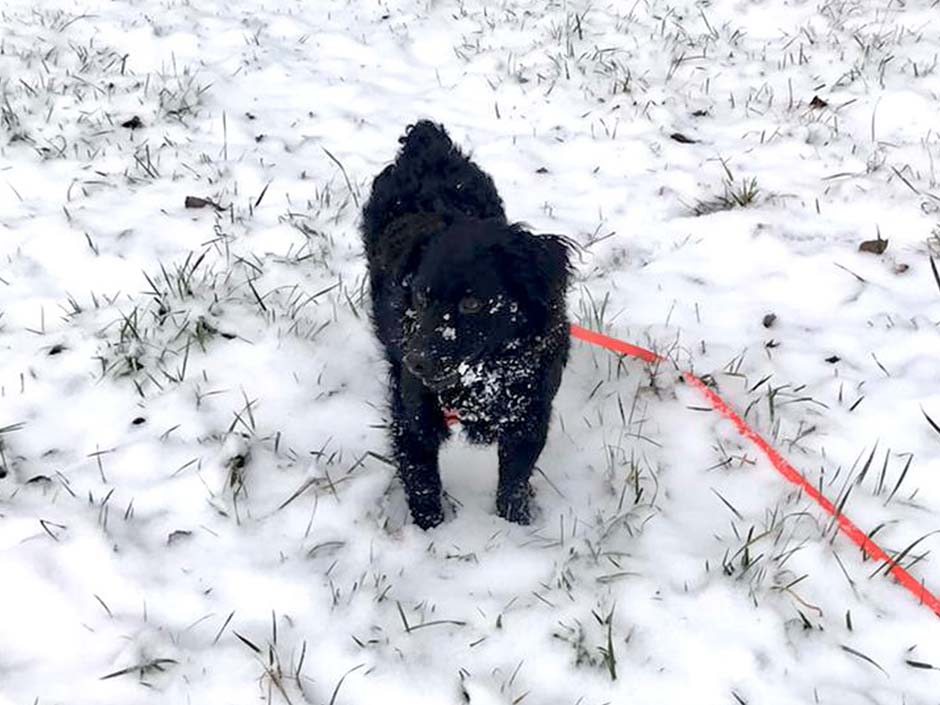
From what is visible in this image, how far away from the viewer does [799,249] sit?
416 centimetres

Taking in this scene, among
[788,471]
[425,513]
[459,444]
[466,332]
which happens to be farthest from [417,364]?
[788,471]

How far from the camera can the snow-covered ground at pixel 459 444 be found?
2551mm

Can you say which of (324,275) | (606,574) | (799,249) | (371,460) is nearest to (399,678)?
(606,574)

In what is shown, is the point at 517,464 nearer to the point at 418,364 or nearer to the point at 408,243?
the point at 418,364

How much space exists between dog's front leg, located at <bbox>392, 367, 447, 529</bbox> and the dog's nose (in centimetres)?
20

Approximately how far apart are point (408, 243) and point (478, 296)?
40 cm

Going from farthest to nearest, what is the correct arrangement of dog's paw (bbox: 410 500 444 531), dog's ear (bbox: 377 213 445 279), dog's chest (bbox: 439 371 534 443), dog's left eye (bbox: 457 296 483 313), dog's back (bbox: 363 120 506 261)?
dog's back (bbox: 363 120 506 261)
dog's paw (bbox: 410 500 444 531)
dog's ear (bbox: 377 213 445 279)
dog's chest (bbox: 439 371 534 443)
dog's left eye (bbox: 457 296 483 313)

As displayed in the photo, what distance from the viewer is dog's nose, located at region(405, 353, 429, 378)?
2482 millimetres

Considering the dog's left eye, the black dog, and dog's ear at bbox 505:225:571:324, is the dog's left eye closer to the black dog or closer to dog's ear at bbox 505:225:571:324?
the black dog

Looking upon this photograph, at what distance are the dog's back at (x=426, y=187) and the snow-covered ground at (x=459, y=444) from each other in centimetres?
65

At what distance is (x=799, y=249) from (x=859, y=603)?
6.47 ft

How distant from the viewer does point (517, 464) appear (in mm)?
2906

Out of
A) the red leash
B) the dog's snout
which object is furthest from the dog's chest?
the red leash

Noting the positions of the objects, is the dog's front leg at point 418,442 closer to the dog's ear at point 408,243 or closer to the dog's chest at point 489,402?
the dog's chest at point 489,402
